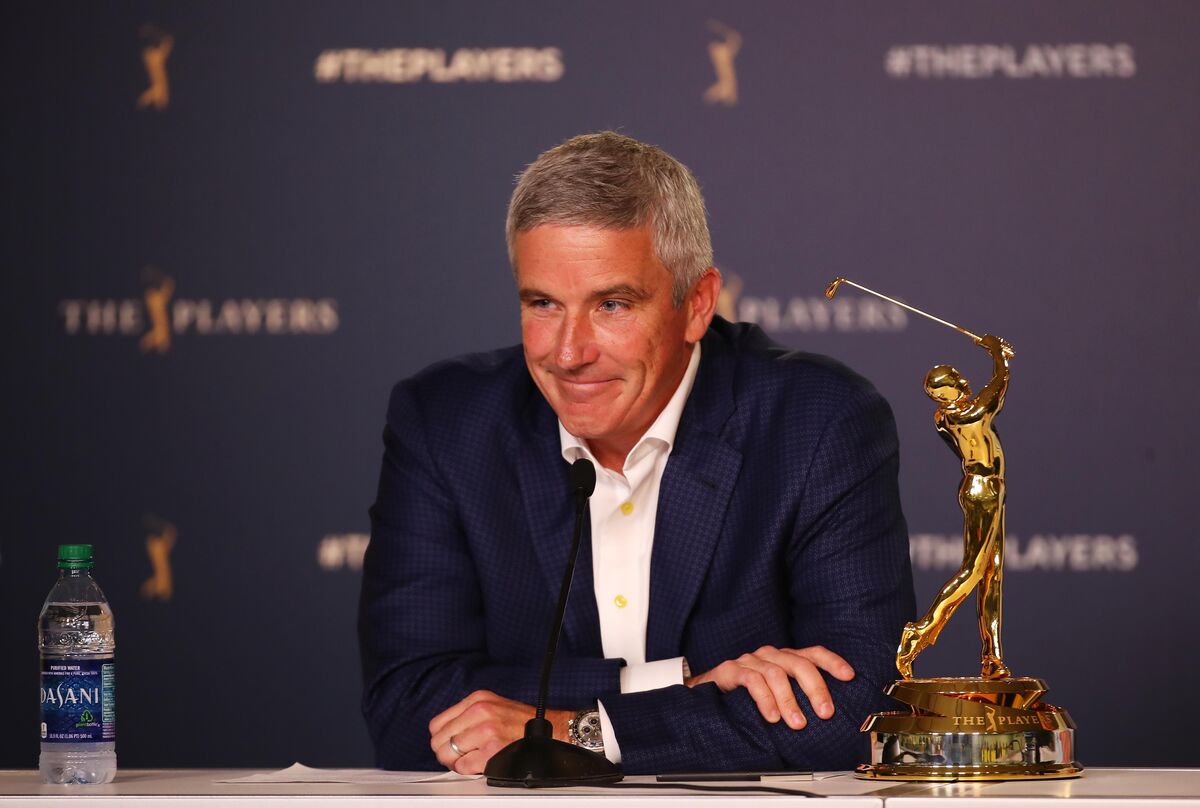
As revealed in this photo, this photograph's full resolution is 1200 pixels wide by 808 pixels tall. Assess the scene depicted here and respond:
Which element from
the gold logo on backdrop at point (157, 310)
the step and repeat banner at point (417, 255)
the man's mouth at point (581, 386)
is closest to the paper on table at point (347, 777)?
the man's mouth at point (581, 386)

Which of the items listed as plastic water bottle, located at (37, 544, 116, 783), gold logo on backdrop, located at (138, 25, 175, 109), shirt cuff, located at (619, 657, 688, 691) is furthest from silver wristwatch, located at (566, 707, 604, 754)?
gold logo on backdrop, located at (138, 25, 175, 109)

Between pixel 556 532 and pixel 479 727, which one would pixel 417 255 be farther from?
pixel 479 727

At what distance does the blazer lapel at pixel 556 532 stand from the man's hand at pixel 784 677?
1.07 ft

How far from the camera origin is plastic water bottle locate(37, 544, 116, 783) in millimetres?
1842

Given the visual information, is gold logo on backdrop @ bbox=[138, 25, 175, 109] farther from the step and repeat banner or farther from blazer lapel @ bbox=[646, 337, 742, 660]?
blazer lapel @ bbox=[646, 337, 742, 660]

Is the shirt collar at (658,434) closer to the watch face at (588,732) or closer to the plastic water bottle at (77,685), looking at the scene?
the watch face at (588,732)

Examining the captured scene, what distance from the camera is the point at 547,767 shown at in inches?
68.7

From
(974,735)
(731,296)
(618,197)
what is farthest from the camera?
(731,296)

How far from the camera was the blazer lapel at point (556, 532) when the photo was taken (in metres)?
2.46

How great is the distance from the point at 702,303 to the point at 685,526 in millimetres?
346

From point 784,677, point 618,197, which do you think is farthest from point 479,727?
point 618,197

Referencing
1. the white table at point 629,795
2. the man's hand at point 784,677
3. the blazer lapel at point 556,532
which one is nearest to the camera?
the white table at point 629,795

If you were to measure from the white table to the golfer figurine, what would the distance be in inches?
7.0

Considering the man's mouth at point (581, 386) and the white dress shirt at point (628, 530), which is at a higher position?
the man's mouth at point (581, 386)
